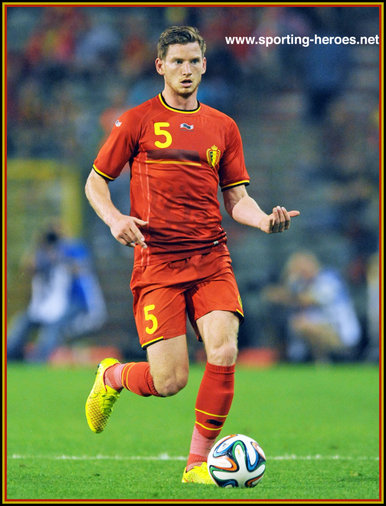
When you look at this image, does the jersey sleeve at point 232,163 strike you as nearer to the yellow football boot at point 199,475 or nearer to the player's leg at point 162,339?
the player's leg at point 162,339

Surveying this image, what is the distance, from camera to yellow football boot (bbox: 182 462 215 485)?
5.69 meters

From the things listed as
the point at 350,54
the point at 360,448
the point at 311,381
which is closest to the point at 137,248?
the point at 360,448

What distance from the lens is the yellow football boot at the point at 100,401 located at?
256 inches

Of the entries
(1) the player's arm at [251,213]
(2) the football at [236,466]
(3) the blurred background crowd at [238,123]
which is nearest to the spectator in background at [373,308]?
(3) the blurred background crowd at [238,123]

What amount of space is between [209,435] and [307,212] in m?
11.8

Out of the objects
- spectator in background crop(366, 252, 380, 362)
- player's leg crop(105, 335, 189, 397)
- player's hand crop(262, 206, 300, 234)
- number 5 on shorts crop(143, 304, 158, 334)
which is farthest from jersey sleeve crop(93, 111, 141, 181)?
spectator in background crop(366, 252, 380, 362)

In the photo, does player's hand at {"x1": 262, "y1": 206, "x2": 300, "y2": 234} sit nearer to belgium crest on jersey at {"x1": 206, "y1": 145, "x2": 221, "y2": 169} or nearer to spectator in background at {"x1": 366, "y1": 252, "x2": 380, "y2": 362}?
belgium crest on jersey at {"x1": 206, "y1": 145, "x2": 221, "y2": 169}

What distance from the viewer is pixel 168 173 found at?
5965 millimetres

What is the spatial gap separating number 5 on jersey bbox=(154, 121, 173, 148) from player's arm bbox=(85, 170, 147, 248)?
0.41 metres

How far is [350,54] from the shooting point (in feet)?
61.3

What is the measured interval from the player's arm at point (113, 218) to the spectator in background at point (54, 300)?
989 centimetres

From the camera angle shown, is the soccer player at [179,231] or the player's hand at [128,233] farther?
the soccer player at [179,231]

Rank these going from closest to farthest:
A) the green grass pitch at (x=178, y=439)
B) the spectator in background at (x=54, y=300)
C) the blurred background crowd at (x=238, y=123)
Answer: the green grass pitch at (x=178, y=439) < the spectator in background at (x=54, y=300) < the blurred background crowd at (x=238, y=123)

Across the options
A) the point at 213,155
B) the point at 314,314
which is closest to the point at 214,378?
the point at 213,155
